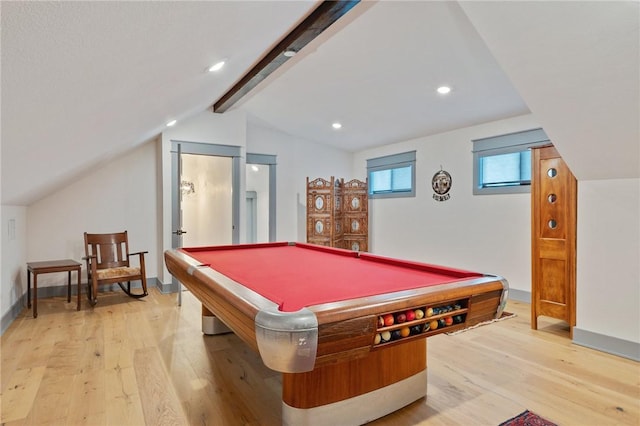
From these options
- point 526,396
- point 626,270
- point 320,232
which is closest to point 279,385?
point 526,396

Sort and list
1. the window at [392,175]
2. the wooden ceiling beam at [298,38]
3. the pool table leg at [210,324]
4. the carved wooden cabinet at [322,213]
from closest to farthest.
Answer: the wooden ceiling beam at [298,38]
the pool table leg at [210,324]
the window at [392,175]
the carved wooden cabinet at [322,213]

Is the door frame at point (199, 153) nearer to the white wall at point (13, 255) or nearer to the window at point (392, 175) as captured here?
the white wall at point (13, 255)

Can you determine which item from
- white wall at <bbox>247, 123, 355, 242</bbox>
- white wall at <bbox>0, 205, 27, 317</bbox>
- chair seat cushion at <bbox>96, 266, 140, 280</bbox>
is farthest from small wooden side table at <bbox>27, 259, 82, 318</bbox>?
white wall at <bbox>247, 123, 355, 242</bbox>

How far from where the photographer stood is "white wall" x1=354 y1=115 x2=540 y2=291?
4273 mm

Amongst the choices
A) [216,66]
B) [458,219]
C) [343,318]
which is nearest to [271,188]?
[458,219]

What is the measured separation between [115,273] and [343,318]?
3821 millimetres

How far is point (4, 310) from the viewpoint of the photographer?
3229mm

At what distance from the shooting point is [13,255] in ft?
11.8

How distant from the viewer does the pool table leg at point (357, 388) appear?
1716 mm

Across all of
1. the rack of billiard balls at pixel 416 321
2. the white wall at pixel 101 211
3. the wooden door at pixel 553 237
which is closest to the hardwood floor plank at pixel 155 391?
the rack of billiard balls at pixel 416 321

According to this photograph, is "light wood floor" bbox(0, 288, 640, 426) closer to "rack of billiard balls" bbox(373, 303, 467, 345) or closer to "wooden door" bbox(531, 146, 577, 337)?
"wooden door" bbox(531, 146, 577, 337)

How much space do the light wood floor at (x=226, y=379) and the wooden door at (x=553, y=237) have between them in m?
0.29

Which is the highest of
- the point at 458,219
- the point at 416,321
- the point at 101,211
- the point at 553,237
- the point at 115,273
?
the point at 101,211

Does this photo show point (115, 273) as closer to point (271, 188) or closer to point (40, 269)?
point (40, 269)
